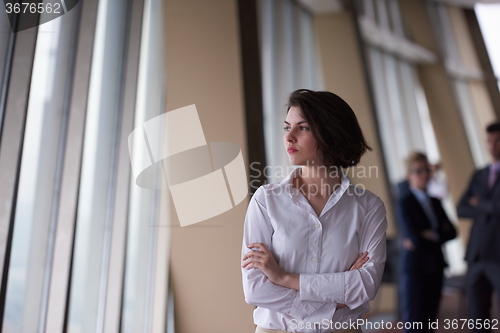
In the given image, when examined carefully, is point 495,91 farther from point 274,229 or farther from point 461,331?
point 274,229

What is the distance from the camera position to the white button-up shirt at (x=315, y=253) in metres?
1.27

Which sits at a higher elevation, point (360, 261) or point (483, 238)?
point (483, 238)

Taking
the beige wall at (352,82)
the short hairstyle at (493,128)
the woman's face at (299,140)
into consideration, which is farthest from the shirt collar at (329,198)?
the short hairstyle at (493,128)

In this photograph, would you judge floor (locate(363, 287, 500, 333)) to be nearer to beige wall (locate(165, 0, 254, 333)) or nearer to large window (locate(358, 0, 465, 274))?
large window (locate(358, 0, 465, 274))

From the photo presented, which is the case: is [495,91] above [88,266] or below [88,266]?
above

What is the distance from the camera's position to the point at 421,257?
2711 millimetres

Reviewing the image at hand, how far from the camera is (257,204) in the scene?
1.40 metres

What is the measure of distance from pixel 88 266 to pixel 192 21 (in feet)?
4.64

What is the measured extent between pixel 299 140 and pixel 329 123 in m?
0.12

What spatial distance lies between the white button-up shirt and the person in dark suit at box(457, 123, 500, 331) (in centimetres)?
171

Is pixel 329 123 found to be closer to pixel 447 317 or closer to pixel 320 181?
pixel 320 181

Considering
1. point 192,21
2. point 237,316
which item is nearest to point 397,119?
point 192,21

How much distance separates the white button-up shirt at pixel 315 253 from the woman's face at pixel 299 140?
123 mm

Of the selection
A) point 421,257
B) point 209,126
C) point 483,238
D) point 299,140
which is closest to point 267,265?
point 299,140
